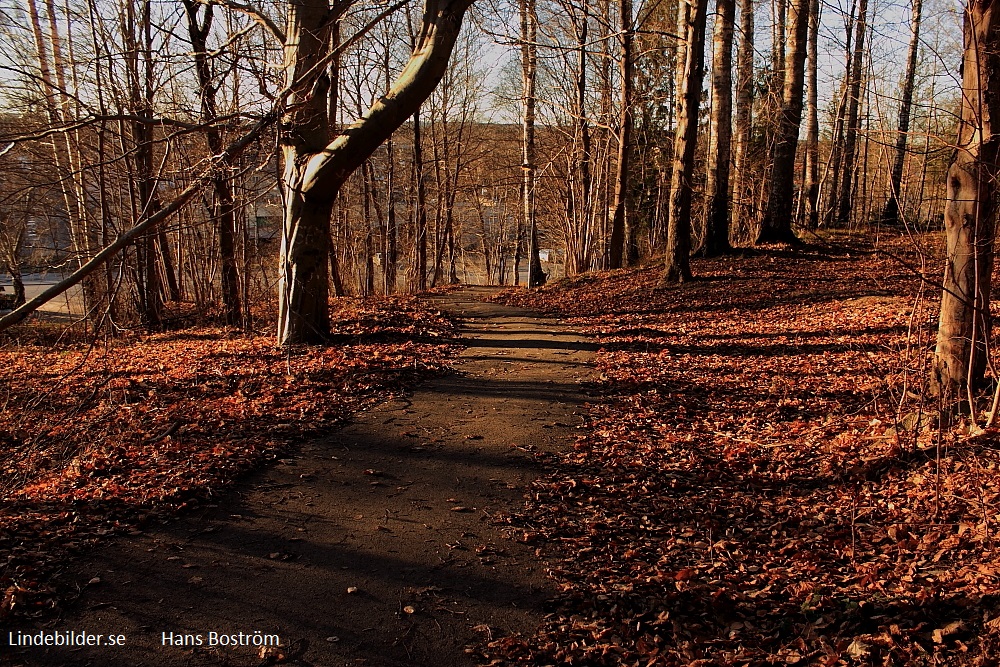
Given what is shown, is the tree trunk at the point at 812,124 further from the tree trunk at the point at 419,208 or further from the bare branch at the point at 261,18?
the bare branch at the point at 261,18

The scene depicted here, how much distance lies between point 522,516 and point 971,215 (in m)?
4.06

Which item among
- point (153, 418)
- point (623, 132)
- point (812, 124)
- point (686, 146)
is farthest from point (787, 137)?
point (153, 418)

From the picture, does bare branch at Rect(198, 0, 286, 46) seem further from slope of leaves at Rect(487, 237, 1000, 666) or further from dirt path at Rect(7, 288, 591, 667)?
slope of leaves at Rect(487, 237, 1000, 666)

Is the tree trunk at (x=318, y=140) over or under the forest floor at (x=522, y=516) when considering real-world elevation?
over

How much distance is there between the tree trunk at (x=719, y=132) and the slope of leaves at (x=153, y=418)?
7126mm

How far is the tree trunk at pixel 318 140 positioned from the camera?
8.47 metres

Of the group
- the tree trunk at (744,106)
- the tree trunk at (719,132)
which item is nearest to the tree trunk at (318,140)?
the tree trunk at (719,132)

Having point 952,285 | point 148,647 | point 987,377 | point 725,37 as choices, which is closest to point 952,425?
point 987,377

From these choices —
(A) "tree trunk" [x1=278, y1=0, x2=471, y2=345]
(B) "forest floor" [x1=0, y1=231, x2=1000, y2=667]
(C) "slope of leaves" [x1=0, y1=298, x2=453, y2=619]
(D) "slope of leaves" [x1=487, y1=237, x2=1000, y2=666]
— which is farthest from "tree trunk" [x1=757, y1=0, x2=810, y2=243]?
(A) "tree trunk" [x1=278, y1=0, x2=471, y2=345]

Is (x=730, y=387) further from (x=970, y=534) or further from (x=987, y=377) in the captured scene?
(x=970, y=534)

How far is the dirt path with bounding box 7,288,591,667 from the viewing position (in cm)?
346

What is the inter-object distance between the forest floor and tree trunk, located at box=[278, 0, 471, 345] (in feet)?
4.36

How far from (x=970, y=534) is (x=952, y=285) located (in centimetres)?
204

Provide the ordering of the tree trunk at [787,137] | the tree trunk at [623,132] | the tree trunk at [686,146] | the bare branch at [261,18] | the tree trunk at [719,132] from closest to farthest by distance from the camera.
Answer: the bare branch at [261,18] < the tree trunk at [686,146] < the tree trunk at [719,132] < the tree trunk at [787,137] < the tree trunk at [623,132]
